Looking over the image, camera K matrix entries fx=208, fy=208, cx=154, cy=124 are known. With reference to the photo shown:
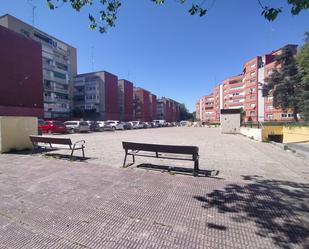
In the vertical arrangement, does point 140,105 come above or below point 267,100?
above

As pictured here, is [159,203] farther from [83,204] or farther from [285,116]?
[285,116]

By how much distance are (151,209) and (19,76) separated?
41.9m

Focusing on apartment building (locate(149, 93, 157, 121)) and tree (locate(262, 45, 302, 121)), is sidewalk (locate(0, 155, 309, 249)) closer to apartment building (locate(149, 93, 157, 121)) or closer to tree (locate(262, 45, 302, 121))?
tree (locate(262, 45, 302, 121))

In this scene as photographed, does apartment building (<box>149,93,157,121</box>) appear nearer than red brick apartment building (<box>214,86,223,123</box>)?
No

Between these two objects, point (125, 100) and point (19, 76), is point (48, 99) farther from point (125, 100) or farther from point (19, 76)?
point (125, 100)

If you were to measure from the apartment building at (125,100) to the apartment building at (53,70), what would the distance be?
741 inches

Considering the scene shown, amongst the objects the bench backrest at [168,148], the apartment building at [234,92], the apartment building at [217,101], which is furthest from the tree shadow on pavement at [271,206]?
the apartment building at [217,101]

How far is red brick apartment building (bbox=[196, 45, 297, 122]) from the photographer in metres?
61.7

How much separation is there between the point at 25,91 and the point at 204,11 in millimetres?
41456

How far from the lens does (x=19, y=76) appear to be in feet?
120

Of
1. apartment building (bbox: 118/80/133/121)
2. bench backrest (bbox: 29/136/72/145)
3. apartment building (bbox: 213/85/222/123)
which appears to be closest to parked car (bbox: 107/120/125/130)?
bench backrest (bbox: 29/136/72/145)

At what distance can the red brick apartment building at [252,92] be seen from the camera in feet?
Result: 202

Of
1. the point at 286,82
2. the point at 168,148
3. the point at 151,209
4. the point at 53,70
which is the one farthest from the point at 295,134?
the point at 53,70

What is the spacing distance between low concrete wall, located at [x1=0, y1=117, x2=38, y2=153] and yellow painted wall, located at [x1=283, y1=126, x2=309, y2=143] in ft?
54.8
